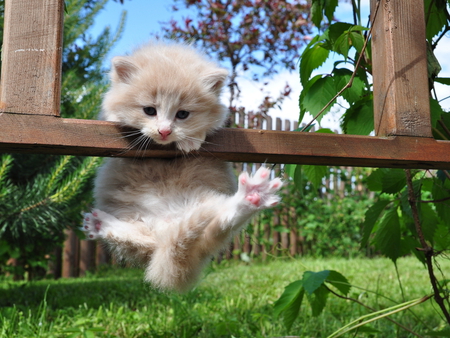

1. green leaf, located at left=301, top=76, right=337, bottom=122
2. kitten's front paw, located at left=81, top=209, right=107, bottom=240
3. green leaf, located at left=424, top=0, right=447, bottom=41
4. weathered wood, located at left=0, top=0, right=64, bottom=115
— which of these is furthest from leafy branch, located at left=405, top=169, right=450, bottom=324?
weathered wood, located at left=0, top=0, right=64, bottom=115

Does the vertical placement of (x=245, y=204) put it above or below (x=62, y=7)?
below

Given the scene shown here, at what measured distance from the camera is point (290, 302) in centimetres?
196

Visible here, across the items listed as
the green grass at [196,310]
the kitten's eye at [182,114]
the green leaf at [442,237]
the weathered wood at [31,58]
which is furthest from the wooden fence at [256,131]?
the green leaf at [442,237]

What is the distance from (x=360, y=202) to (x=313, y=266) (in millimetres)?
2457

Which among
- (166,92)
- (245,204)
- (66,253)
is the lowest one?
(66,253)

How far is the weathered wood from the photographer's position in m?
1.12

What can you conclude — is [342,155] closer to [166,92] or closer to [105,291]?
[166,92]

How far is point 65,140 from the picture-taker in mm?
1130

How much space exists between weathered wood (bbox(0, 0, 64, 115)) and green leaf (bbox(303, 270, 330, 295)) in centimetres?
114

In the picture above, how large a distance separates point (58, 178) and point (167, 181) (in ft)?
8.02

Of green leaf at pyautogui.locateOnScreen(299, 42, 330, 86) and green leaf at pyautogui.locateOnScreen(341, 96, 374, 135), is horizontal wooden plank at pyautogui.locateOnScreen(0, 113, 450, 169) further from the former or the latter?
green leaf at pyautogui.locateOnScreen(299, 42, 330, 86)

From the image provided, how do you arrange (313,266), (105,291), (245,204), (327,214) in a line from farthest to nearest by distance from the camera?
(327,214)
(313,266)
(105,291)
(245,204)

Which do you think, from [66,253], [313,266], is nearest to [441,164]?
[313,266]

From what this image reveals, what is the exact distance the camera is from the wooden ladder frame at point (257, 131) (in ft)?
3.69
